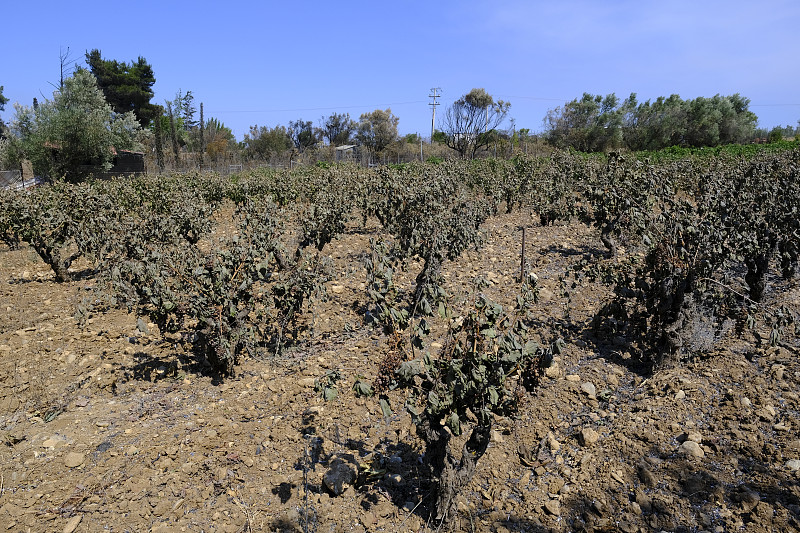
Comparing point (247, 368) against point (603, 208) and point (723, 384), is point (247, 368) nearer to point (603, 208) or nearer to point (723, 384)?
point (723, 384)

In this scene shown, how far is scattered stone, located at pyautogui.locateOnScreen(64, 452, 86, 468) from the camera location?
3.39m

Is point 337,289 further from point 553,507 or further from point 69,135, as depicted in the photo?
point 69,135

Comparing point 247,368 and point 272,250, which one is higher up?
point 272,250

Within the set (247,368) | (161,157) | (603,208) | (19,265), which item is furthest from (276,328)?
(161,157)

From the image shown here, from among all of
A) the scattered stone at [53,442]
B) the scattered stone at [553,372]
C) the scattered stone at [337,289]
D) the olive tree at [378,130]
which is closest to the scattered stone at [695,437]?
the scattered stone at [553,372]

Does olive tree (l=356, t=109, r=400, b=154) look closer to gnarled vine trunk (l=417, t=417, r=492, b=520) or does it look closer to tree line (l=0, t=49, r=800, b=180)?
tree line (l=0, t=49, r=800, b=180)

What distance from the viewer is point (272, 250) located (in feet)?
16.8

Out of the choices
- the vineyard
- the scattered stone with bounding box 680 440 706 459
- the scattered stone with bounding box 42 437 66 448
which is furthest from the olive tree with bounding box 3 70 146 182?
the scattered stone with bounding box 680 440 706 459

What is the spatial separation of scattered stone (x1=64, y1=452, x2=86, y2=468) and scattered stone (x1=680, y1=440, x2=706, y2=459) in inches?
164

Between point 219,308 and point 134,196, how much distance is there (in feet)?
28.7

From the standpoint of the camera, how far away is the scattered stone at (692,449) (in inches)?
131

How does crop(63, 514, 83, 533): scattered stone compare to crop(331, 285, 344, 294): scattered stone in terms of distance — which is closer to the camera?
crop(63, 514, 83, 533): scattered stone

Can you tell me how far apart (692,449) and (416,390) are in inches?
82.1

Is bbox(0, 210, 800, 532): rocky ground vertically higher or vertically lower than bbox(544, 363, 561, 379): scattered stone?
lower
